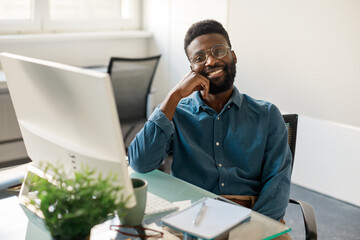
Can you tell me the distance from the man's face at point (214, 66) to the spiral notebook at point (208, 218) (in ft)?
1.83

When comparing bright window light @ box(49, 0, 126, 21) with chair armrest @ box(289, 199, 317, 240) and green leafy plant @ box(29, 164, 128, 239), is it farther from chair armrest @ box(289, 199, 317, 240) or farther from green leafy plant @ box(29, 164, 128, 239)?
green leafy plant @ box(29, 164, 128, 239)

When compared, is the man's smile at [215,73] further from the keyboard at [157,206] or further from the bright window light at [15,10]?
the bright window light at [15,10]

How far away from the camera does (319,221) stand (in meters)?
2.91

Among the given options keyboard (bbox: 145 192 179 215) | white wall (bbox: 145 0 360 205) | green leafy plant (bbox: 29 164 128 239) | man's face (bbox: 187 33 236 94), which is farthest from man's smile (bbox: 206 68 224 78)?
white wall (bbox: 145 0 360 205)

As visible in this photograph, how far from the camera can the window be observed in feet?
12.2

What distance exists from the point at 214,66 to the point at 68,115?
2.43ft

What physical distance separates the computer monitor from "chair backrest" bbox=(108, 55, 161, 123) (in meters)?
1.66

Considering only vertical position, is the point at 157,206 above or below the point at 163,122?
below

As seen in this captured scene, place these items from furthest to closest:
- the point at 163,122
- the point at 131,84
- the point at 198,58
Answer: the point at 131,84 < the point at 198,58 < the point at 163,122

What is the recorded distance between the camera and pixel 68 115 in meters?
1.19

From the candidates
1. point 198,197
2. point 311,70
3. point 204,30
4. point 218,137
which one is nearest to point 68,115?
point 198,197

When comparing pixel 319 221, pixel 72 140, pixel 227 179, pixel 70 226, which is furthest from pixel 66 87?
pixel 319 221

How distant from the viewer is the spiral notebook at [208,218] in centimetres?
119

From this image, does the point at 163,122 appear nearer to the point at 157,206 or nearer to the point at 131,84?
the point at 157,206
